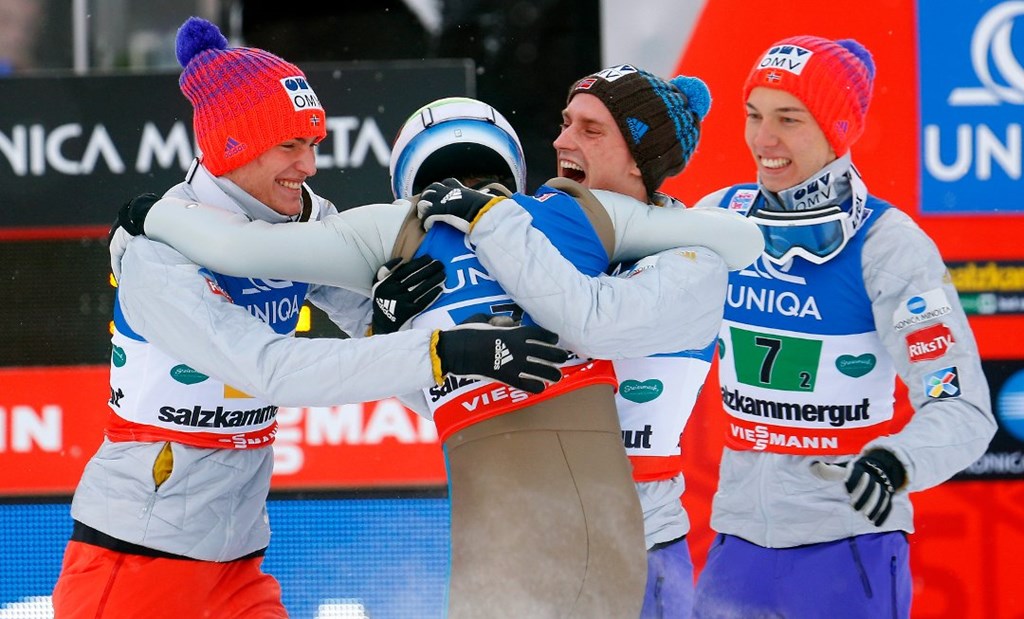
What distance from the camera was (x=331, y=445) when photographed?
4598mm

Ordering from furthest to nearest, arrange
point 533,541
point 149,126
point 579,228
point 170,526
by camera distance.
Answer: point 149,126 → point 170,526 → point 579,228 → point 533,541

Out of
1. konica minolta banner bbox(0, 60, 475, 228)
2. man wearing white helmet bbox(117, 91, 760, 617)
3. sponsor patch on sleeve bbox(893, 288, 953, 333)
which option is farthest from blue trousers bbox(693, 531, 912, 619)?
konica minolta banner bbox(0, 60, 475, 228)

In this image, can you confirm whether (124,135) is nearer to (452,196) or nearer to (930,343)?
(452,196)

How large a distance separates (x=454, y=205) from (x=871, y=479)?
116 cm

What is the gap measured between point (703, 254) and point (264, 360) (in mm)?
963

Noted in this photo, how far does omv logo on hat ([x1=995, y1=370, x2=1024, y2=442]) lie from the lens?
4.49 m

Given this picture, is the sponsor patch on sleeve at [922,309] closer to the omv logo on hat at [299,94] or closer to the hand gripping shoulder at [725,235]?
the hand gripping shoulder at [725,235]

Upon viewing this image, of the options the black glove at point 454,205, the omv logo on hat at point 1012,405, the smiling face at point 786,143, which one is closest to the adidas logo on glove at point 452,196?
the black glove at point 454,205

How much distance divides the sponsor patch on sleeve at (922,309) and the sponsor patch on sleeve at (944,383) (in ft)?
0.45

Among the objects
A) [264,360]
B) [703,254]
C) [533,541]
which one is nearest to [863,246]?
[703,254]

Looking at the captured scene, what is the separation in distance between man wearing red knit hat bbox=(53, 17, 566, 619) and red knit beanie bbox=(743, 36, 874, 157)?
4.36 ft

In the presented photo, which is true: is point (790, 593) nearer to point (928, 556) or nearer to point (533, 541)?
point (533, 541)

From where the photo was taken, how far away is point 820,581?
10.6 feet

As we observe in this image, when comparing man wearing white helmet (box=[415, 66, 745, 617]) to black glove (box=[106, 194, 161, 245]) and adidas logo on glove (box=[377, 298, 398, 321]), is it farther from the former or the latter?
black glove (box=[106, 194, 161, 245])
